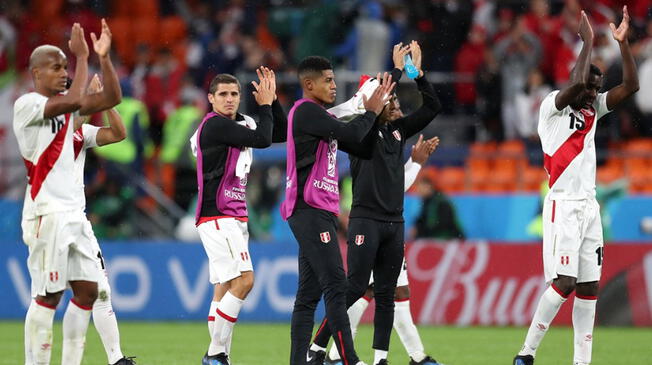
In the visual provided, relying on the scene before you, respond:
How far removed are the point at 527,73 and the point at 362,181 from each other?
9.53 metres

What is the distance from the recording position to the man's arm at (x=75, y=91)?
320 inches

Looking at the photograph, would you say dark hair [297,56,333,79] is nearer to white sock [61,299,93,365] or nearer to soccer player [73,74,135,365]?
soccer player [73,74,135,365]

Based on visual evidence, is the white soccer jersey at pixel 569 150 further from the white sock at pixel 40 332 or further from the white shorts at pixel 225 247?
the white sock at pixel 40 332

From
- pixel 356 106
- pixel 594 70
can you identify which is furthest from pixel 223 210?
pixel 594 70

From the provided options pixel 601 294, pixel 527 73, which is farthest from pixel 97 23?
pixel 601 294

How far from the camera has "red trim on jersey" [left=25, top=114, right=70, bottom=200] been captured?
838cm

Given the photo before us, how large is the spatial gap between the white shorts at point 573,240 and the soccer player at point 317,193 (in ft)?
6.18

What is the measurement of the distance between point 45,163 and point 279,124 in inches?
101

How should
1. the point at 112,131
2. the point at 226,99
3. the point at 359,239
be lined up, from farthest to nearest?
the point at 226,99, the point at 112,131, the point at 359,239

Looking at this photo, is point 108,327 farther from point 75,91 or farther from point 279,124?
point 75,91

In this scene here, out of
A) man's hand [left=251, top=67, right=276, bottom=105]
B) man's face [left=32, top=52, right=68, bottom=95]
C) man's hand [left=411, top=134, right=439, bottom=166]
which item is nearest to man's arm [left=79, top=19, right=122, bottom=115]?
man's face [left=32, top=52, right=68, bottom=95]

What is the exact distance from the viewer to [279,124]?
1038 cm

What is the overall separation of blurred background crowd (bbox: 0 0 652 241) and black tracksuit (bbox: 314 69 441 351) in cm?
588

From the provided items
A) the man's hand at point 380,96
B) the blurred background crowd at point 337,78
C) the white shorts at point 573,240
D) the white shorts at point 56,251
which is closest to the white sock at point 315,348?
the white shorts at point 573,240
